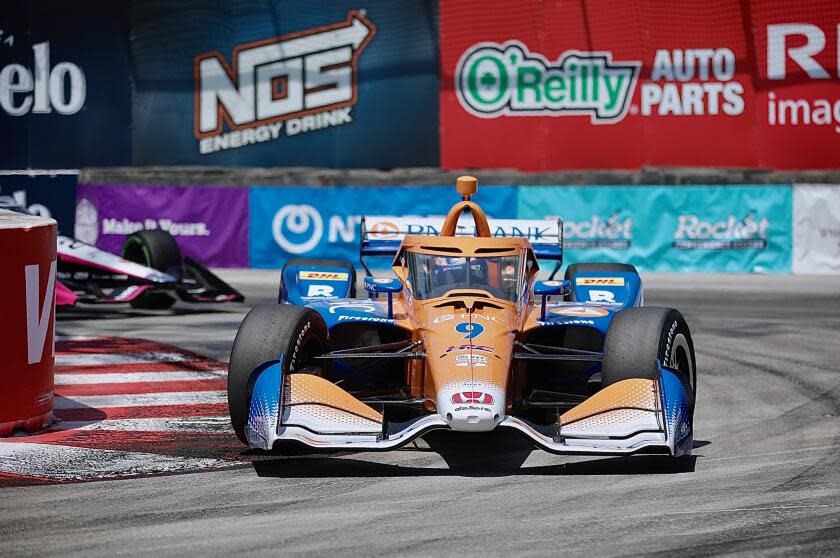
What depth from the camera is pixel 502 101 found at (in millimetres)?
26141

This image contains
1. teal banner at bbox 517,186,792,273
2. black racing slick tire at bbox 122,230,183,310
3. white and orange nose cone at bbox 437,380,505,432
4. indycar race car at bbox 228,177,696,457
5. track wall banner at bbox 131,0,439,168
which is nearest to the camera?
white and orange nose cone at bbox 437,380,505,432

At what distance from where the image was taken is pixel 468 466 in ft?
28.8

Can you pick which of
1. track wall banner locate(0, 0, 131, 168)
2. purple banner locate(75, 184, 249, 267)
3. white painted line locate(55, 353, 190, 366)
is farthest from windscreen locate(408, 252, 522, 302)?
track wall banner locate(0, 0, 131, 168)

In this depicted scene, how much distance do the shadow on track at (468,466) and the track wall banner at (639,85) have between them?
56.4ft

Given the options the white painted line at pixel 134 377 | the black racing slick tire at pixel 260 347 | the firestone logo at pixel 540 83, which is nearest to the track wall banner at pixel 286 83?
the firestone logo at pixel 540 83

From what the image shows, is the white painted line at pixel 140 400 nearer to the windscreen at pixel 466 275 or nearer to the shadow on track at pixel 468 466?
the windscreen at pixel 466 275

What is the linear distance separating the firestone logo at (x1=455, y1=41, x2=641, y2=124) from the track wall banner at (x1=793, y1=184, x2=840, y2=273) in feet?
14.3

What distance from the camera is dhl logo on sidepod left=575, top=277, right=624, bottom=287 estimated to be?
12.5 metres

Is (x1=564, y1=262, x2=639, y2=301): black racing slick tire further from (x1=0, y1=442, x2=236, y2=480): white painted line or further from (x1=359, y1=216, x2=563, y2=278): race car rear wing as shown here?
(x1=0, y1=442, x2=236, y2=480): white painted line

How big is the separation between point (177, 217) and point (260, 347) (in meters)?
15.6

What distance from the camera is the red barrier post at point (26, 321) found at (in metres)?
9.34

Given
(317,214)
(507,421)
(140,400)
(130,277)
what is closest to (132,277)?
(130,277)

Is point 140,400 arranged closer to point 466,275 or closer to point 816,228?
point 466,275

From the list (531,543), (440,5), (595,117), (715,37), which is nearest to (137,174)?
(440,5)
